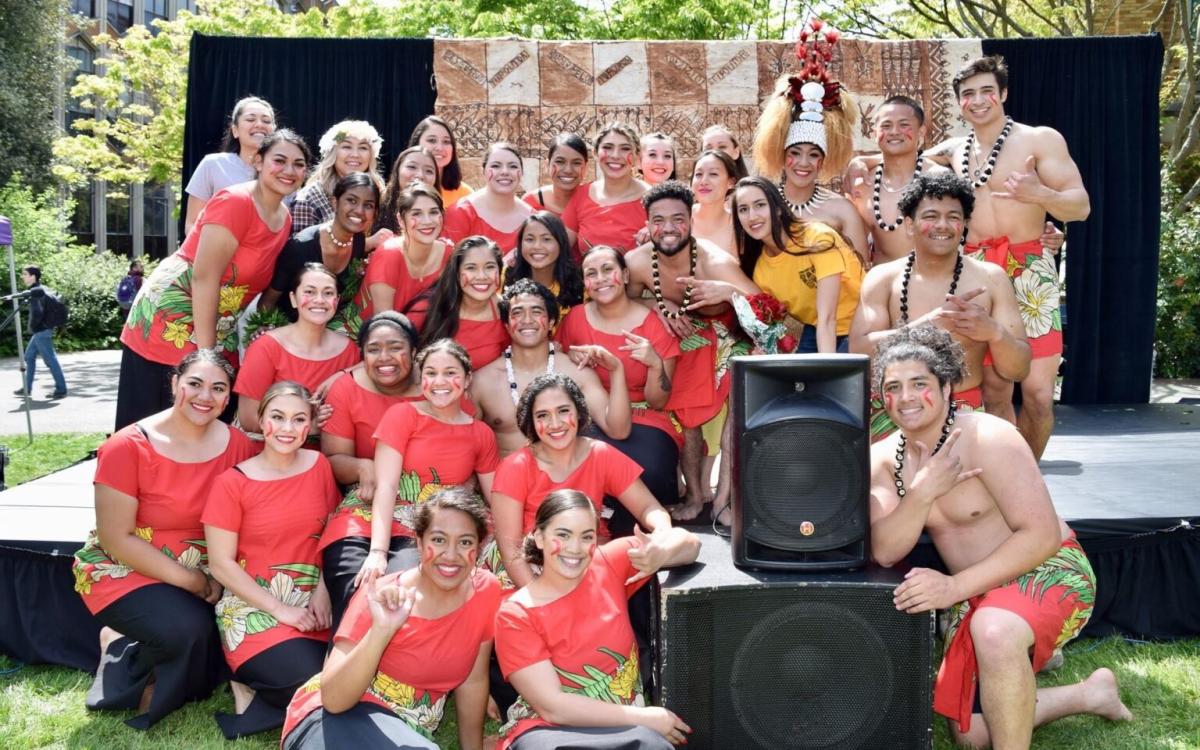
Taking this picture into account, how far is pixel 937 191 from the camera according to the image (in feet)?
10.9

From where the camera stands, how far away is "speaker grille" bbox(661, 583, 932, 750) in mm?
2488

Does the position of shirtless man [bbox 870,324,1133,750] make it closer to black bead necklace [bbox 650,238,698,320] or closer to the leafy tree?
black bead necklace [bbox 650,238,698,320]

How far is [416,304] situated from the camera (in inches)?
147

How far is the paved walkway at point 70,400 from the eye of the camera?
8633mm

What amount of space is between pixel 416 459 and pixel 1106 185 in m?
5.98

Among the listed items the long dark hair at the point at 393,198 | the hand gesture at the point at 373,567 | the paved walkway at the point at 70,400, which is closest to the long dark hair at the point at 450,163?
the long dark hair at the point at 393,198

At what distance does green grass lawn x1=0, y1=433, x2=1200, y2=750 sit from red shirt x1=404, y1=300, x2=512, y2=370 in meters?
1.17

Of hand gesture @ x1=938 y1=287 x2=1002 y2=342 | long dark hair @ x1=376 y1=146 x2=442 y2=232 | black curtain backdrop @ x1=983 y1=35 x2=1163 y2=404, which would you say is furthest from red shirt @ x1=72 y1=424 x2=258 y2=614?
Answer: black curtain backdrop @ x1=983 y1=35 x2=1163 y2=404

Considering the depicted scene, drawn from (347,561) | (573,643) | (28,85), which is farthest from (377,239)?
(28,85)

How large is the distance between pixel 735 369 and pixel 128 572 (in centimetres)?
196

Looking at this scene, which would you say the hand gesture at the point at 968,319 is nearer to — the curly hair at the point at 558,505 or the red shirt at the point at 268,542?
the curly hair at the point at 558,505

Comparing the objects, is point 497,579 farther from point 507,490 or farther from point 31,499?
point 31,499

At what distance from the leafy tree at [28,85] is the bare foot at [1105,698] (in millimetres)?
17734

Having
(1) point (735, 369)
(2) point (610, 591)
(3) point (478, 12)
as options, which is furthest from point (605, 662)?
(3) point (478, 12)
